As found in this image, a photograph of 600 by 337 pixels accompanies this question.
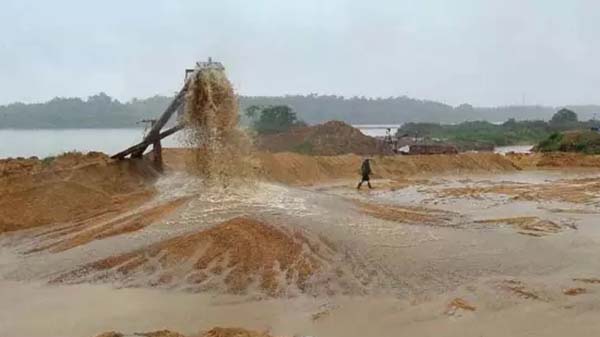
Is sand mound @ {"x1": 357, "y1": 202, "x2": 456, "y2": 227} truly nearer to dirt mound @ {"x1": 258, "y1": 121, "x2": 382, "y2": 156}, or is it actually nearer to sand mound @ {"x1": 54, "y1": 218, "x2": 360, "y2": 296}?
sand mound @ {"x1": 54, "y1": 218, "x2": 360, "y2": 296}

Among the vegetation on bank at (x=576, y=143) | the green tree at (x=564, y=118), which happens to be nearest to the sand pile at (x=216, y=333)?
the vegetation on bank at (x=576, y=143)

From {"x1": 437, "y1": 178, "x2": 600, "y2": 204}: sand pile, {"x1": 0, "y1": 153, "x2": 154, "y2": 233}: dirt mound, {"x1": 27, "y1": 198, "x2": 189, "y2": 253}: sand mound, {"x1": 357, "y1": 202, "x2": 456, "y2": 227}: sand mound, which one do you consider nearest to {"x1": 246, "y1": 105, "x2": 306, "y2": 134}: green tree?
{"x1": 437, "y1": 178, "x2": 600, "y2": 204}: sand pile

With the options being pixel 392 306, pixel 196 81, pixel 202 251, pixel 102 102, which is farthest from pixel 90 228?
pixel 102 102

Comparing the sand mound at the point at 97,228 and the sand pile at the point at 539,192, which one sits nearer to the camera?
the sand mound at the point at 97,228

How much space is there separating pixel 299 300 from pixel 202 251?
186cm

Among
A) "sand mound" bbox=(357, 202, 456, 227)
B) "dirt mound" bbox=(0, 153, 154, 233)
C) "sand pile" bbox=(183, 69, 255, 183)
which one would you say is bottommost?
"sand mound" bbox=(357, 202, 456, 227)

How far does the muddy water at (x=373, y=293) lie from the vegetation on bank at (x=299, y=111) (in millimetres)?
5296

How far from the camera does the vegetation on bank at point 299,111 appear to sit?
5297 centimetres

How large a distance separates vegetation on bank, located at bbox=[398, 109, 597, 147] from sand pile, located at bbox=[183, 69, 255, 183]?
37079 millimetres

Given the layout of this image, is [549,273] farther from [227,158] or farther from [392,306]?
[227,158]

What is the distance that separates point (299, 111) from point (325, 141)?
51.8 meters

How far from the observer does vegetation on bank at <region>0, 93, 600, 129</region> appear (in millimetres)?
52969

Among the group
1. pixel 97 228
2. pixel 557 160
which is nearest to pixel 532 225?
pixel 97 228

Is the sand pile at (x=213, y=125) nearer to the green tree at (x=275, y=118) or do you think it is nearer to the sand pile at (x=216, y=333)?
the sand pile at (x=216, y=333)
